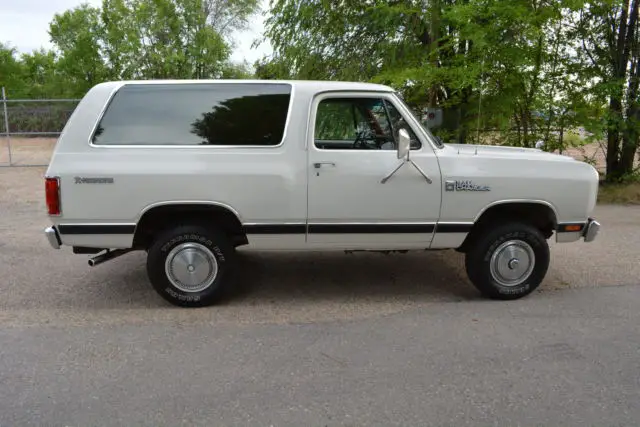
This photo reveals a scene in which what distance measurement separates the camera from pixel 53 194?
463cm

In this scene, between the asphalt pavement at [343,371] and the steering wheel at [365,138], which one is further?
the steering wheel at [365,138]

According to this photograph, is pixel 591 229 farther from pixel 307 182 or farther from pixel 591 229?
pixel 307 182

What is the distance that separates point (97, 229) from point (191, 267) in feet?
2.83

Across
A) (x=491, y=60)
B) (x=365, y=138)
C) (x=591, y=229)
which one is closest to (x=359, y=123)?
(x=365, y=138)

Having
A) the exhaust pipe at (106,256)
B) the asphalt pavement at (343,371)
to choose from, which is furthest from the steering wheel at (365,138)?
the exhaust pipe at (106,256)

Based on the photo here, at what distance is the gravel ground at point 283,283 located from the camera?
16.0ft

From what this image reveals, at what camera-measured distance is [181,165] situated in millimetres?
4688

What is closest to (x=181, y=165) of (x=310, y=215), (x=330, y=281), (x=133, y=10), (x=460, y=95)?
(x=310, y=215)

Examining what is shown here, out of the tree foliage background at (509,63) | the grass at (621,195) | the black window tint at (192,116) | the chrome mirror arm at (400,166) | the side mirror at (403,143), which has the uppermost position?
the tree foliage background at (509,63)

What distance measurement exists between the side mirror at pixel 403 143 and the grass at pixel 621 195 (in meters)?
7.33

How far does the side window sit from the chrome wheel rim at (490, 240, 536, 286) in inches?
50.7

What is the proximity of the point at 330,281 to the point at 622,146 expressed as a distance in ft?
28.1

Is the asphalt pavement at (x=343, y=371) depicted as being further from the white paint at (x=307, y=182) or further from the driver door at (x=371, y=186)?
the white paint at (x=307, y=182)

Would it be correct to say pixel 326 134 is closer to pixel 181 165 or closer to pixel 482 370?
pixel 181 165
